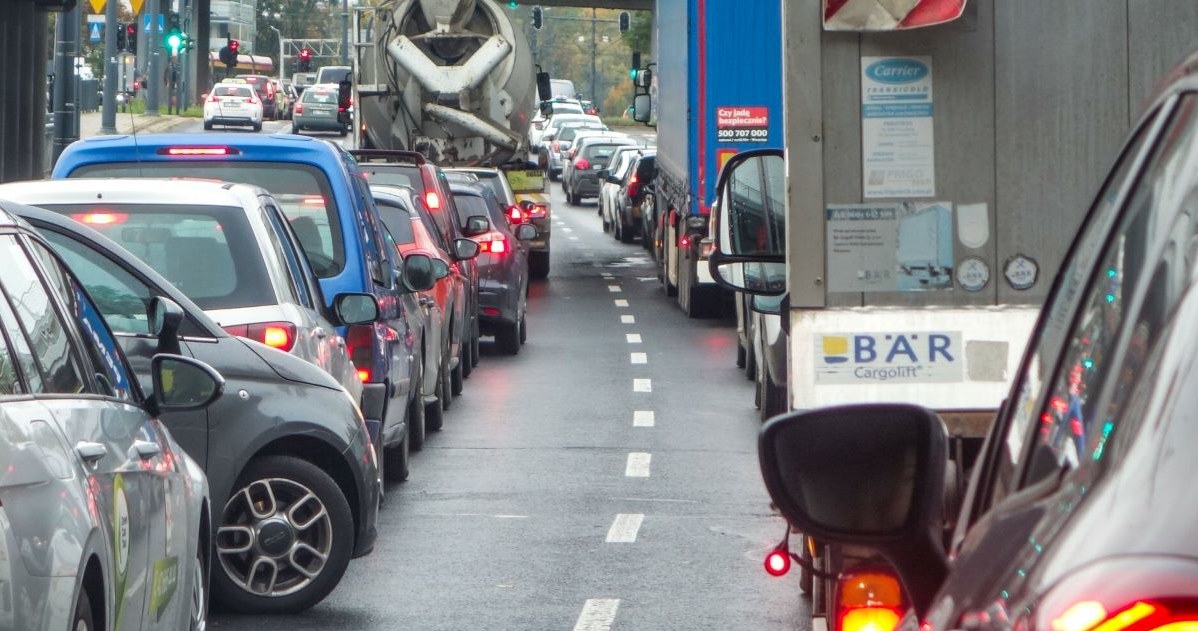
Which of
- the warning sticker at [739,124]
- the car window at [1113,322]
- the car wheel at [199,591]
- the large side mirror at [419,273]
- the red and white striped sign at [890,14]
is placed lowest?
the car wheel at [199,591]

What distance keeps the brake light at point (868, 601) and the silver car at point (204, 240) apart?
160 inches

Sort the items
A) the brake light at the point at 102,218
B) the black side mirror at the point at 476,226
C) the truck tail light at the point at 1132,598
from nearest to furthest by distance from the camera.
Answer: the truck tail light at the point at 1132,598 < the brake light at the point at 102,218 < the black side mirror at the point at 476,226

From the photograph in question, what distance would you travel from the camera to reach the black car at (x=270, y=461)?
7859 millimetres

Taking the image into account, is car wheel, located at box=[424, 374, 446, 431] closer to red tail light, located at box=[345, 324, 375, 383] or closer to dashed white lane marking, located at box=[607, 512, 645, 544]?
red tail light, located at box=[345, 324, 375, 383]

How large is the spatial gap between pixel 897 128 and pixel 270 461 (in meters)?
3.25

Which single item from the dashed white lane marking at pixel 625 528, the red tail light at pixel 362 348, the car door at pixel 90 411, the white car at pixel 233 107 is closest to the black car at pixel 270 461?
the dashed white lane marking at pixel 625 528

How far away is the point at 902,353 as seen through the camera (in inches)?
230

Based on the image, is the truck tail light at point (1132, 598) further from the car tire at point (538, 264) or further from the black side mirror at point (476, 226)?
the car tire at point (538, 264)

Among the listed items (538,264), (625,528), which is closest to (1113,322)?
(625,528)

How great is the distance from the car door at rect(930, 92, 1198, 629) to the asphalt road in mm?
5493

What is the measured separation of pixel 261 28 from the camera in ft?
524

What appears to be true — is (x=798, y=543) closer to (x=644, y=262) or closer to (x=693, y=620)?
(x=693, y=620)

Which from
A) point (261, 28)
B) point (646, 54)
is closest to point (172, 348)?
point (646, 54)

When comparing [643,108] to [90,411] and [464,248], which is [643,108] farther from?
[90,411]
